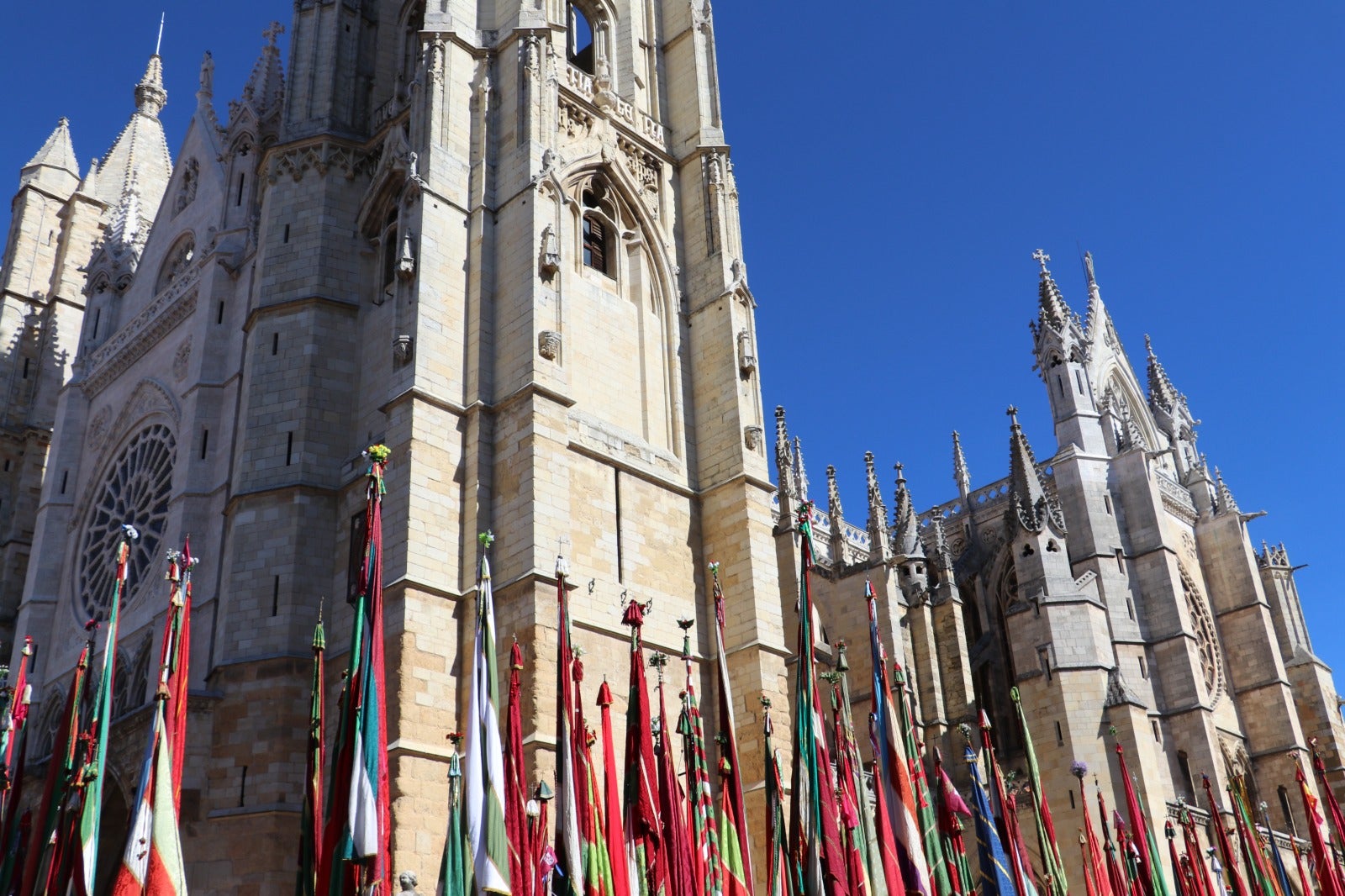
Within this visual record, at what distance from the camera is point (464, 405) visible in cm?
1800

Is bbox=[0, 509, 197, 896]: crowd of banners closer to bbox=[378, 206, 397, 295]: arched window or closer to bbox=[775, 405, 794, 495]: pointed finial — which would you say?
bbox=[378, 206, 397, 295]: arched window

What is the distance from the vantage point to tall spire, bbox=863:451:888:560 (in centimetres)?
2658

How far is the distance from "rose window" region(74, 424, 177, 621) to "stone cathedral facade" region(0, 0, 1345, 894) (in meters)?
0.08

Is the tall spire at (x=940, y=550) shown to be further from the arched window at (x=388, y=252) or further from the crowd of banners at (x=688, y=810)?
the arched window at (x=388, y=252)

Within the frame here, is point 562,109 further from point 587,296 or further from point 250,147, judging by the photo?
point 250,147

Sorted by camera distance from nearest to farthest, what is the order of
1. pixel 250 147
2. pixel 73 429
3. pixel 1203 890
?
pixel 1203 890 < pixel 250 147 < pixel 73 429

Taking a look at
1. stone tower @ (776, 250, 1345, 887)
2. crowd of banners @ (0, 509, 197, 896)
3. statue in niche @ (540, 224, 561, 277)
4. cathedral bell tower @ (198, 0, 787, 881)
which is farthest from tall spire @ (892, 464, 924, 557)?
crowd of banners @ (0, 509, 197, 896)

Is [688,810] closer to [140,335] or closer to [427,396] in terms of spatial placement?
[427,396]

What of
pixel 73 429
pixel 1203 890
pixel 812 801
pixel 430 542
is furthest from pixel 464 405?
pixel 1203 890

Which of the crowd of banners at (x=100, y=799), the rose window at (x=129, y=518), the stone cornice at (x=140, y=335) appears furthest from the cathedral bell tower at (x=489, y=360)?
the crowd of banners at (x=100, y=799)

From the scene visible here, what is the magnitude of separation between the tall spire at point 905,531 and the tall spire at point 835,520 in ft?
4.11

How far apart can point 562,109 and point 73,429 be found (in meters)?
12.3

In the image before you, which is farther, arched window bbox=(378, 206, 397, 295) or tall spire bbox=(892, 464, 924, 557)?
tall spire bbox=(892, 464, 924, 557)

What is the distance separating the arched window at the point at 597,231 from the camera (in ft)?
68.9
